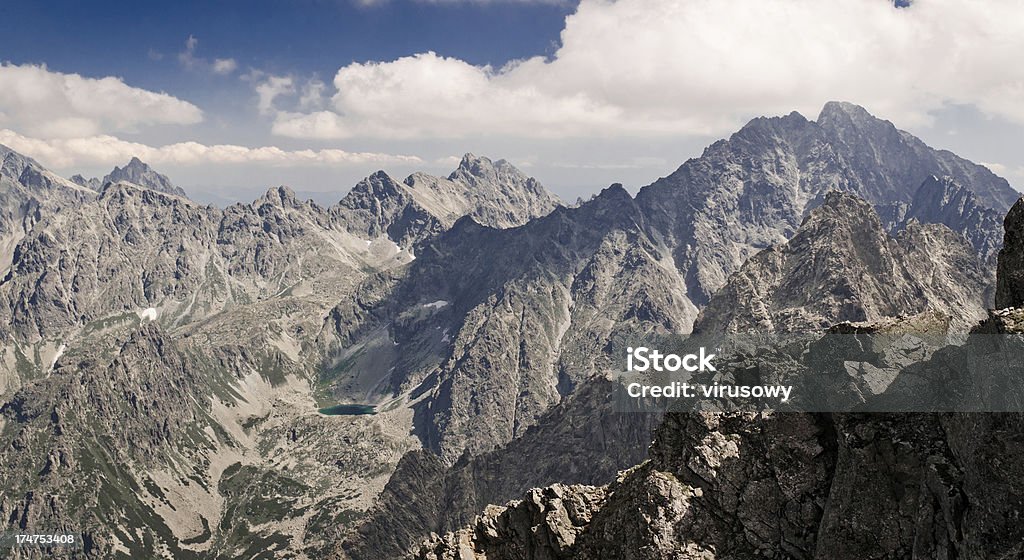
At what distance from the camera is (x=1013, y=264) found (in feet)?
103

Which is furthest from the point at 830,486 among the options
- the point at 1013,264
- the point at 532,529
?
the point at 532,529

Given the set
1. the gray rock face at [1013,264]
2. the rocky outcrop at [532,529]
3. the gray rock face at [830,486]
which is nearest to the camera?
the gray rock face at [830,486]

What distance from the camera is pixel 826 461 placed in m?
32.4

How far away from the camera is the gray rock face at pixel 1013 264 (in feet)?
100

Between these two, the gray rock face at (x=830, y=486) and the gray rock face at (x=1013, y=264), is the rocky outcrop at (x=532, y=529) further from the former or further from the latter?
the gray rock face at (x=1013, y=264)

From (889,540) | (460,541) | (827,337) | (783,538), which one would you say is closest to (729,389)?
(827,337)

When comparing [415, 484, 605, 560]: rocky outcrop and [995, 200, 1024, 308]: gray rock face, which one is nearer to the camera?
[995, 200, 1024, 308]: gray rock face

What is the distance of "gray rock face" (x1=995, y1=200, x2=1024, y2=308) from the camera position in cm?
3061

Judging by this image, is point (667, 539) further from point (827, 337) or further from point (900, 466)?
point (827, 337)

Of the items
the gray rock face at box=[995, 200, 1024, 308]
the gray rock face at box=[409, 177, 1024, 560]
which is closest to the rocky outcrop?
the gray rock face at box=[409, 177, 1024, 560]

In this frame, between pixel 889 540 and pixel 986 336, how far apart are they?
10462 millimetres

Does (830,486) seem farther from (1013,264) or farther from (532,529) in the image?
(532,529)

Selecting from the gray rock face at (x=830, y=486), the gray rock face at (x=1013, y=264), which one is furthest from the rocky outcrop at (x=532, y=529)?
the gray rock face at (x=1013, y=264)

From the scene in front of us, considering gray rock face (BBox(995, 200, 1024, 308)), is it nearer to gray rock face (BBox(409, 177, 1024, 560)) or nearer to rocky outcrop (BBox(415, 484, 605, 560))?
gray rock face (BBox(409, 177, 1024, 560))
